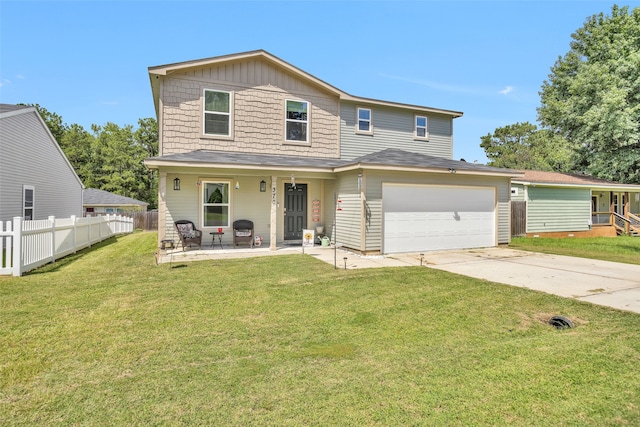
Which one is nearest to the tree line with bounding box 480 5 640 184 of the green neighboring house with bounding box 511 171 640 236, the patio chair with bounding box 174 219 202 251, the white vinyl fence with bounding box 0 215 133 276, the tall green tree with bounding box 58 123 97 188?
the green neighboring house with bounding box 511 171 640 236

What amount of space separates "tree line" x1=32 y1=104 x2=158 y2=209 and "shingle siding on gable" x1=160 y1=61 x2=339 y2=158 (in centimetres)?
3129

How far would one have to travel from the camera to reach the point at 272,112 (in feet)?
40.6

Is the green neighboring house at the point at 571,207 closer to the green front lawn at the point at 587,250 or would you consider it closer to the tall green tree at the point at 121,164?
the green front lawn at the point at 587,250

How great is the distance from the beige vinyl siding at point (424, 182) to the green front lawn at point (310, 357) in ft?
13.0

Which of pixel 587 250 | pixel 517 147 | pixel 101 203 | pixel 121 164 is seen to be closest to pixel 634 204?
pixel 587 250

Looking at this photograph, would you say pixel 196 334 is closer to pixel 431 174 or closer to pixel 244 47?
pixel 431 174

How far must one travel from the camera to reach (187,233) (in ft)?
34.7

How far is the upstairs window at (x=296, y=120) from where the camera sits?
12.7 metres

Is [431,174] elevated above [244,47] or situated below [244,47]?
below

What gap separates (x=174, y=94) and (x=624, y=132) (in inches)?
922

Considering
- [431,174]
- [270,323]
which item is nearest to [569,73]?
[431,174]

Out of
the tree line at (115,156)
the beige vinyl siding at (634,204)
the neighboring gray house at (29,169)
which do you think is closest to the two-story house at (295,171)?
the neighboring gray house at (29,169)

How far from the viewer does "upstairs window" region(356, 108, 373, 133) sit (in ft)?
45.0

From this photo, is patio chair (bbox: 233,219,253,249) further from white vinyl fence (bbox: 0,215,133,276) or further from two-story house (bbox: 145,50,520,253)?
white vinyl fence (bbox: 0,215,133,276)
